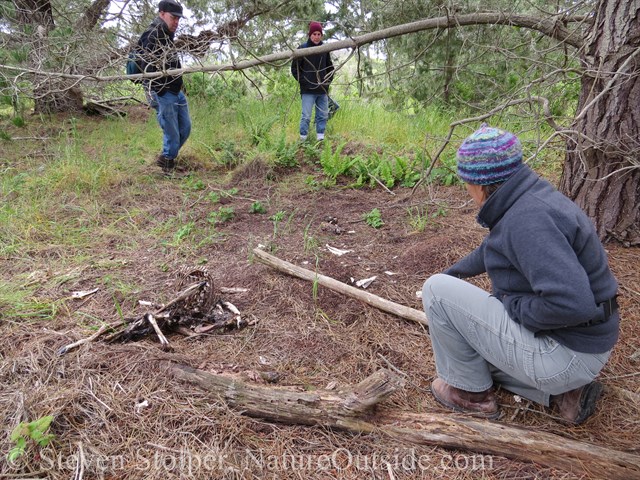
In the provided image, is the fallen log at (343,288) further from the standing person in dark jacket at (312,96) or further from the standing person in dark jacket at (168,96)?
the standing person in dark jacket at (312,96)

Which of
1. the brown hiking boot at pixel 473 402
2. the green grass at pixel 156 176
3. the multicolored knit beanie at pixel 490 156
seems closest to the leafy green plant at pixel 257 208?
the green grass at pixel 156 176

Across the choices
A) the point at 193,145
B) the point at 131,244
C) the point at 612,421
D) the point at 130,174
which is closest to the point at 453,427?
the point at 612,421

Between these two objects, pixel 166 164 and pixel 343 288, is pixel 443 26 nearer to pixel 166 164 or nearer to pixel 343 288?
pixel 343 288

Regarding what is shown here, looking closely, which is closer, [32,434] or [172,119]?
[32,434]

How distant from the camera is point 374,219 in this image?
4.32 m

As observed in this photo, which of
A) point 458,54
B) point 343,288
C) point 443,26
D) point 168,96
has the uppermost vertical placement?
point 443,26

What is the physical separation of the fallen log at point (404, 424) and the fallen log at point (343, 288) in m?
0.70

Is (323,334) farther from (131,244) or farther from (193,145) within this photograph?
(193,145)

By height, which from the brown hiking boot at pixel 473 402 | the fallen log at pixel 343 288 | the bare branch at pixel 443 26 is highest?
the bare branch at pixel 443 26

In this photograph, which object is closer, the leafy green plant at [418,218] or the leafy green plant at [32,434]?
the leafy green plant at [32,434]

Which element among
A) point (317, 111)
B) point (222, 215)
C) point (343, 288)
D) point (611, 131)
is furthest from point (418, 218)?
point (317, 111)

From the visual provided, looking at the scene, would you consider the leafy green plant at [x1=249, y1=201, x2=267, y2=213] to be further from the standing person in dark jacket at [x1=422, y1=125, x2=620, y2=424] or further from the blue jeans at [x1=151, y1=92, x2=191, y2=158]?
the standing person in dark jacket at [x1=422, y1=125, x2=620, y2=424]

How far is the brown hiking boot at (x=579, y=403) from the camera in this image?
1981 millimetres

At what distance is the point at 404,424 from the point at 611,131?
2574 mm
